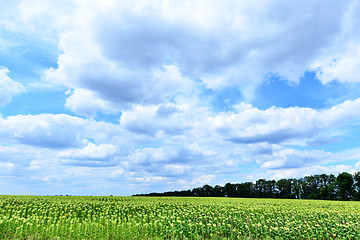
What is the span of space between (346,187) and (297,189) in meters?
18.6

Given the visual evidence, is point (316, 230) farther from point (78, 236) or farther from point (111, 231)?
point (78, 236)

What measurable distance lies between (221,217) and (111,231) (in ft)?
28.0

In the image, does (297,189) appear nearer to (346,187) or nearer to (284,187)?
(284,187)

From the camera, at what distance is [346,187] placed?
281 ft

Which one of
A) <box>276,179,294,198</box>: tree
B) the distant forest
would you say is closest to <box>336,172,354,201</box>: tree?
the distant forest

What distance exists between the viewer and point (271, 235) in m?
15.8

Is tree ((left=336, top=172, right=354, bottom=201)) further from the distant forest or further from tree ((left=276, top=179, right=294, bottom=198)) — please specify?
tree ((left=276, top=179, right=294, bottom=198))

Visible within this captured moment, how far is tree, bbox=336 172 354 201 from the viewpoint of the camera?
280 feet

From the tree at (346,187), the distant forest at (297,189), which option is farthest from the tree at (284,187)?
the tree at (346,187)

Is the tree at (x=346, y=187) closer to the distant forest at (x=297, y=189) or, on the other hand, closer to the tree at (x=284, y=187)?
the distant forest at (x=297, y=189)

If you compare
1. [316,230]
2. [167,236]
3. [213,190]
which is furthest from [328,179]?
[167,236]

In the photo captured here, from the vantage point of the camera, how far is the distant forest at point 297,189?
282ft

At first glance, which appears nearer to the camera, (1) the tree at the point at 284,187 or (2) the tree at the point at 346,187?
(2) the tree at the point at 346,187

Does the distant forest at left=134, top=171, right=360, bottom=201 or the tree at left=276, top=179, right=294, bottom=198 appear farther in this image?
the tree at left=276, top=179, right=294, bottom=198
